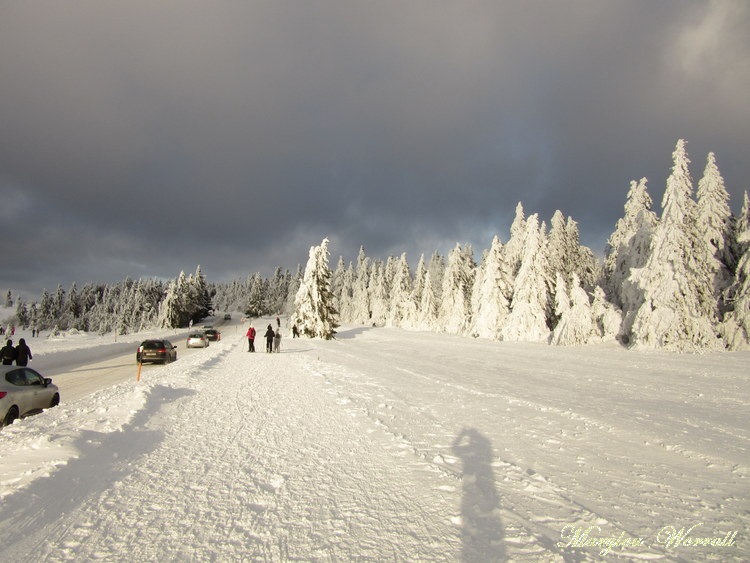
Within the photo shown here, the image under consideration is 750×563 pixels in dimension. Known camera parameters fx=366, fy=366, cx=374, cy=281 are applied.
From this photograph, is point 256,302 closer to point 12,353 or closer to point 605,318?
point 605,318

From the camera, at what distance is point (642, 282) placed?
1055 inches

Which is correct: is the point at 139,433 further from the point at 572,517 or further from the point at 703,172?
the point at 703,172

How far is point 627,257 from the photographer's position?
35.2 meters

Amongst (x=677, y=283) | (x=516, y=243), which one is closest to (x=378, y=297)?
(x=516, y=243)

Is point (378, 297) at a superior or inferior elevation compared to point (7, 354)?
superior

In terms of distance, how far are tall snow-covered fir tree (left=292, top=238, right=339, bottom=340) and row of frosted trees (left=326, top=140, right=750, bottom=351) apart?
18.2 meters

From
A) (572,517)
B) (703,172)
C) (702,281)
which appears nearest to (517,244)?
(703,172)

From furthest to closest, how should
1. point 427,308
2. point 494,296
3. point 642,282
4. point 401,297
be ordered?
point 401,297, point 427,308, point 494,296, point 642,282

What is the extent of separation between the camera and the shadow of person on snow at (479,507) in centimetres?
353

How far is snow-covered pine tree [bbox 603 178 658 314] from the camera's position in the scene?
1303 inches

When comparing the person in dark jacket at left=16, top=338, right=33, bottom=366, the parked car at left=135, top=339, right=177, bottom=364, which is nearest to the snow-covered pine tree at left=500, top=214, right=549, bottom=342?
the parked car at left=135, top=339, right=177, bottom=364

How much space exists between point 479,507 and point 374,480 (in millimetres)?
1453

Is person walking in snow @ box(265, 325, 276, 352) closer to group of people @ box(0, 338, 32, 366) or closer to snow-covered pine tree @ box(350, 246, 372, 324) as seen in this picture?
group of people @ box(0, 338, 32, 366)

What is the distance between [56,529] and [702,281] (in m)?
34.6
